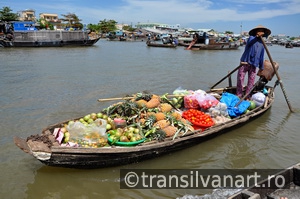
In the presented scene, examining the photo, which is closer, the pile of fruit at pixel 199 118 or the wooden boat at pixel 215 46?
the pile of fruit at pixel 199 118

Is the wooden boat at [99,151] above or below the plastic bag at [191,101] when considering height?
below

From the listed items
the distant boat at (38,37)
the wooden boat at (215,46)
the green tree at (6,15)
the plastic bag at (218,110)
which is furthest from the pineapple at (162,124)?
the green tree at (6,15)

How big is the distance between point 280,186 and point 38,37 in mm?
30348

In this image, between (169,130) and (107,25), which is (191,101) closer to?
(169,130)

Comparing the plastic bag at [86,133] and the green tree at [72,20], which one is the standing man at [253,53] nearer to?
the plastic bag at [86,133]

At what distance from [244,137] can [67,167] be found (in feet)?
13.0

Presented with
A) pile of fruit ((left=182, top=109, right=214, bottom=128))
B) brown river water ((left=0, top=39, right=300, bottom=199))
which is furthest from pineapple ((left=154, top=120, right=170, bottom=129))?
pile of fruit ((left=182, top=109, right=214, bottom=128))

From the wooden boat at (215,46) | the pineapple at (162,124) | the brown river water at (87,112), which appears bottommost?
the brown river water at (87,112)

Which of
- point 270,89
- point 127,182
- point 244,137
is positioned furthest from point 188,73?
point 127,182

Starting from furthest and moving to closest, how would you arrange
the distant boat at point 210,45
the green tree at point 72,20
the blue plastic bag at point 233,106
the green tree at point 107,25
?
the green tree at point 107,25 → the green tree at point 72,20 → the distant boat at point 210,45 → the blue plastic bag at point 233,106

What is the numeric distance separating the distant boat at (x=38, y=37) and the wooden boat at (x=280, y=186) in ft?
98.2

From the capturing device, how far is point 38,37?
28688 millimetres

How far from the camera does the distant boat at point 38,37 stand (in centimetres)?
2777

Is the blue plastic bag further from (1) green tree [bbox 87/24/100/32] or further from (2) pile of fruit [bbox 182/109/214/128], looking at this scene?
(1) green tree [bbox 87/24/100/32]
